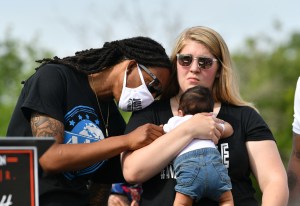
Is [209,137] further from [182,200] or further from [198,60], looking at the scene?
[198,60]

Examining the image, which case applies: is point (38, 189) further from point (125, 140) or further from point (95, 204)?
point (95, 204)

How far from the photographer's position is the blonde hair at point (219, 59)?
16.7 feet

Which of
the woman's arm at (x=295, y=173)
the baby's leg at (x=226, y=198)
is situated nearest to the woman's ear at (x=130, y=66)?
the baby's leg at (x=226, y=198)

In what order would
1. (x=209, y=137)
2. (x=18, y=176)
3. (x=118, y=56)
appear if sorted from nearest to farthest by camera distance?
(x=18, y=176) → (x=209, y=137) → (x=118, y=56)

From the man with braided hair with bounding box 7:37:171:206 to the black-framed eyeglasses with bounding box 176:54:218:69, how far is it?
0.54ft

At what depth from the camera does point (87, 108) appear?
5031 mm

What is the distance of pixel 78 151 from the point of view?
462 centimetres

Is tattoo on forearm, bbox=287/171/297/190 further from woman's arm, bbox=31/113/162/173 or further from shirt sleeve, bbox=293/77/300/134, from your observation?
woman's arm, bbox=31/113/162/173

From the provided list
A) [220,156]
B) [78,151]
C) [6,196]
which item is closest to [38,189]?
[6,196]

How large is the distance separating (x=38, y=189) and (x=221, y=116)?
153 centimetres

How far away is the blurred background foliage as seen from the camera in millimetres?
36188

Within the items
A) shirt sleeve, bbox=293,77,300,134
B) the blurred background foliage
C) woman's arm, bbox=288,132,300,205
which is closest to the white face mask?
shirt sleeve, bbox=293,77,300,134

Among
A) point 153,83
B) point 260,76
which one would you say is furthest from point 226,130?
point 260,76

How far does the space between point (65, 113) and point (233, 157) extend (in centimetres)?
113
